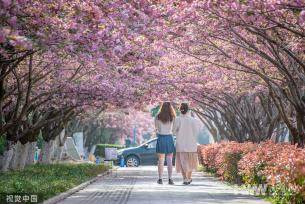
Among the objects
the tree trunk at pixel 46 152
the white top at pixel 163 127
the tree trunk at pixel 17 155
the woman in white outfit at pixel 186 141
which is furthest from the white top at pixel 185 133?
the tree trunk at pixel 46 152

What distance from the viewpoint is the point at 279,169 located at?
11.6 m

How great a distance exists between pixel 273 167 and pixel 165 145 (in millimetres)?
8747

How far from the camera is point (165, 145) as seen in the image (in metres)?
20.7

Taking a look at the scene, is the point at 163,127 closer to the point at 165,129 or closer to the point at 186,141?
the point at 165,129

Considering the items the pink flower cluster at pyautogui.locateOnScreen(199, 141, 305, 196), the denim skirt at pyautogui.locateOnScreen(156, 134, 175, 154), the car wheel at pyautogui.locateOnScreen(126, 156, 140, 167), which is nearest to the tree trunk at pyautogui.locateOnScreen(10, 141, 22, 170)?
the denim skirt at pyautogui.locateOnScreen(156, 134, 175, 154)

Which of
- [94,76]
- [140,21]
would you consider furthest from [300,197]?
[94,76]

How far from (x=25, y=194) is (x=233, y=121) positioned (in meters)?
20.8

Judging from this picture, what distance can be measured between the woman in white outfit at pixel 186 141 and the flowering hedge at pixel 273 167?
38.2 inches

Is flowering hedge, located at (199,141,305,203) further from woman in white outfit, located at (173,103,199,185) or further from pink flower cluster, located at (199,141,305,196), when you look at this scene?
woman in white outfit, located at (173,103,199,185)

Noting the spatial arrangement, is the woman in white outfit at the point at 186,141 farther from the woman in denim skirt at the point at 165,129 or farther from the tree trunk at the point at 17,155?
the tree trunk at the point at 17,155
